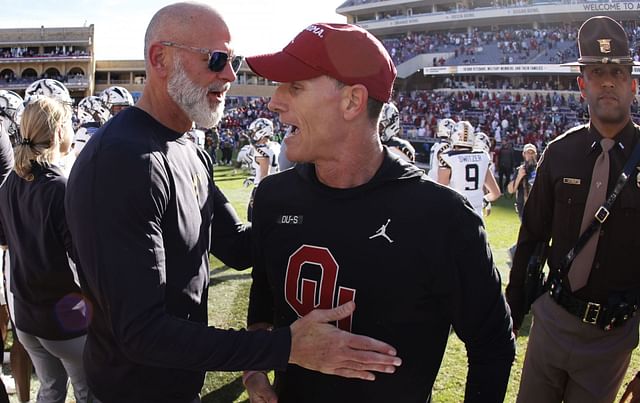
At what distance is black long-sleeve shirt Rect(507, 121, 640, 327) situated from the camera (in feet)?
9.76

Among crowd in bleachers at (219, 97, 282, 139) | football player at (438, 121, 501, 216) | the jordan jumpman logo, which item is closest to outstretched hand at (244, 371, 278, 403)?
the jordan jumpman logo

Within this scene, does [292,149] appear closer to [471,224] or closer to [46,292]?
[471,224]

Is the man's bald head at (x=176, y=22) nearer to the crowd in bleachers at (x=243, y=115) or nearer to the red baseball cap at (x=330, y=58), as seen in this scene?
the red baseball cap at (x=330, y=58)

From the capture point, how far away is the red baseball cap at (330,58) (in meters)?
1.87

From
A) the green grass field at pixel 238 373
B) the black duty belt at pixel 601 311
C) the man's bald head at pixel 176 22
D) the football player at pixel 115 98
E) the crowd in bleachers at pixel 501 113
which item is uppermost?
the crowd in bleachers at pixel 501 113

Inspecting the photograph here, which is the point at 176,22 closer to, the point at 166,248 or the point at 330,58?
the point at 330,58

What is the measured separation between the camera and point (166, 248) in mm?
1982

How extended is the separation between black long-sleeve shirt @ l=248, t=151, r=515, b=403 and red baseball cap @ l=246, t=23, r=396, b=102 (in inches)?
13.6

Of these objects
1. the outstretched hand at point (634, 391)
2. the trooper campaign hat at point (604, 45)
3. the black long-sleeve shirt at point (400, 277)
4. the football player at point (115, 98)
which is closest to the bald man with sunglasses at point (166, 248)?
the black long-sleeve shirt at point (400, 277)

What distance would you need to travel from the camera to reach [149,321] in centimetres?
170

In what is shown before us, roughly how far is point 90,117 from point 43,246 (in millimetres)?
8080

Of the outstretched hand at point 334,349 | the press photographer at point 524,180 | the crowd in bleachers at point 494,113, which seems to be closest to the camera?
the outstretched hand at point 334,349

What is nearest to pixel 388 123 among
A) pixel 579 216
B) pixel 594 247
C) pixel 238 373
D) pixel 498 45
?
pixel 238 373

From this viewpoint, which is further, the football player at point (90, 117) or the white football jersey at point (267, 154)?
the white football jersey at point (267, 154)
